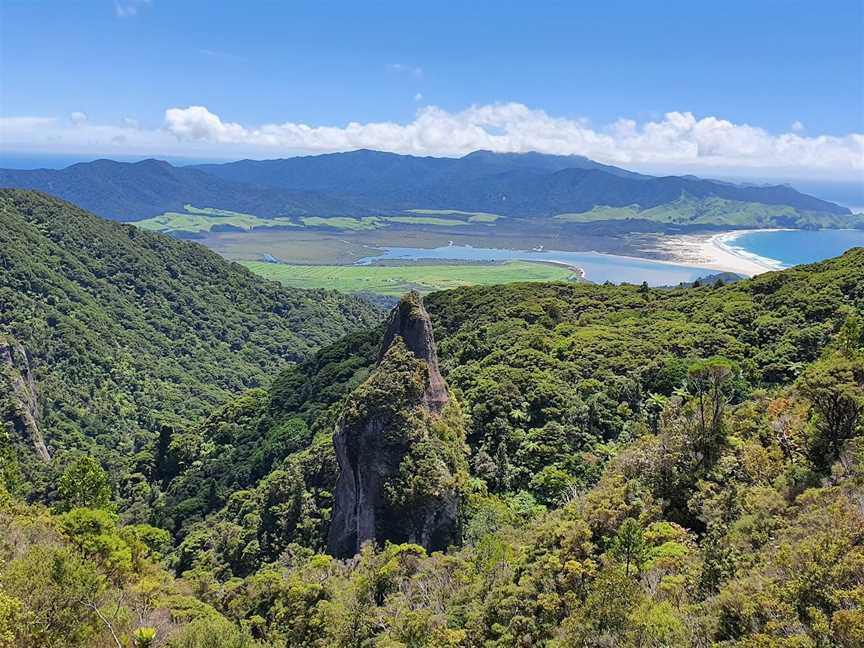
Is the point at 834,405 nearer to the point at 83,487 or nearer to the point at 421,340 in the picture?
the point at 421,340

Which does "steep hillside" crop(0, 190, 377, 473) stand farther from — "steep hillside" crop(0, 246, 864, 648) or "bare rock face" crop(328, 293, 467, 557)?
"bare rock face" crop(328, 293, 467, 557)

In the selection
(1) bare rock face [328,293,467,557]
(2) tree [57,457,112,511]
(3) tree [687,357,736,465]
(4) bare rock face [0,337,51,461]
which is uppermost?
(3) tree [687,357,736,465]

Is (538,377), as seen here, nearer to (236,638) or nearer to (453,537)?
(453,537)

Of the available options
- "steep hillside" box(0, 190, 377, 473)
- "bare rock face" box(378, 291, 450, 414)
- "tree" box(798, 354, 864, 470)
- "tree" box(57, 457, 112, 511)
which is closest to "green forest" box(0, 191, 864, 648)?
"tree" box(798, 354, 864, 470)

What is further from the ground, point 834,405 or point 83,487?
point 834,405

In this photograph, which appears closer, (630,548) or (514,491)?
(630,548)

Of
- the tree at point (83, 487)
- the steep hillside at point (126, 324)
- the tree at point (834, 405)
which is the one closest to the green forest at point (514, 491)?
the tree at point (834, 405)

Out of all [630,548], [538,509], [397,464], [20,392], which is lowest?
[20,392]

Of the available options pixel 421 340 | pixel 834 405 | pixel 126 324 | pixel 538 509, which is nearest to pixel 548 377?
pixel 421 340
